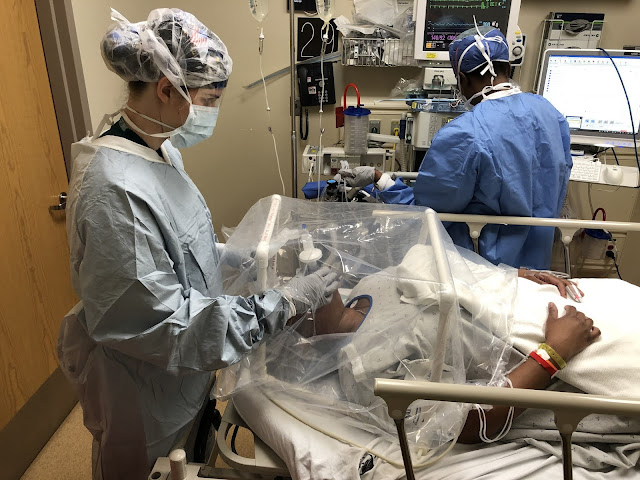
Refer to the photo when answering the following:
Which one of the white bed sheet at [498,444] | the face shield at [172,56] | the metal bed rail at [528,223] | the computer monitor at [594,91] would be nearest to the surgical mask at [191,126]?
the face shield at [172,56]

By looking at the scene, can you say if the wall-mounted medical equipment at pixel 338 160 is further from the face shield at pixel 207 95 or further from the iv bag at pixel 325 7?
the face shield at pixel 207 95

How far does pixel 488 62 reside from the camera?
1701 mm

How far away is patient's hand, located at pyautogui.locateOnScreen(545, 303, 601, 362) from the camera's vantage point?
1064mm

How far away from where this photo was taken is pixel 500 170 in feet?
5.18

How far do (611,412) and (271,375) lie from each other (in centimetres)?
68

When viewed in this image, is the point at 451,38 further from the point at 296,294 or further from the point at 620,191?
the point at 296,294

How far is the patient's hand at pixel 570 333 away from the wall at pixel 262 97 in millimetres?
1886

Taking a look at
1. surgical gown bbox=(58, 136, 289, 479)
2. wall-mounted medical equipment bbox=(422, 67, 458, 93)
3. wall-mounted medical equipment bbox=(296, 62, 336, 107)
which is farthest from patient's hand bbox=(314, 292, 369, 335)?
wall-mounted medical equipment bbox=(296, 62, 336, 107)

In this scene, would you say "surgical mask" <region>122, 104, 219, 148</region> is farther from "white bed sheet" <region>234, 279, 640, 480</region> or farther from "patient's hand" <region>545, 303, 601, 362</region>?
"patient's hand" <region>545, 303, 601, 362</region>

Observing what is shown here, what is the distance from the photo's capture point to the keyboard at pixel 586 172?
7.35ft

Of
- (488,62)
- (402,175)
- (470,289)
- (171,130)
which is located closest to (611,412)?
(470,289)

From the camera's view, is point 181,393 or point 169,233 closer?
point 169,233

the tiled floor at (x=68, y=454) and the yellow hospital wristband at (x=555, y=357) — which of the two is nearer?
the yellow hospital wristband at (x=555, y=357)

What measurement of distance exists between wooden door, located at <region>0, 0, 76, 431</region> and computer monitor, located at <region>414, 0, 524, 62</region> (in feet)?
5.77
